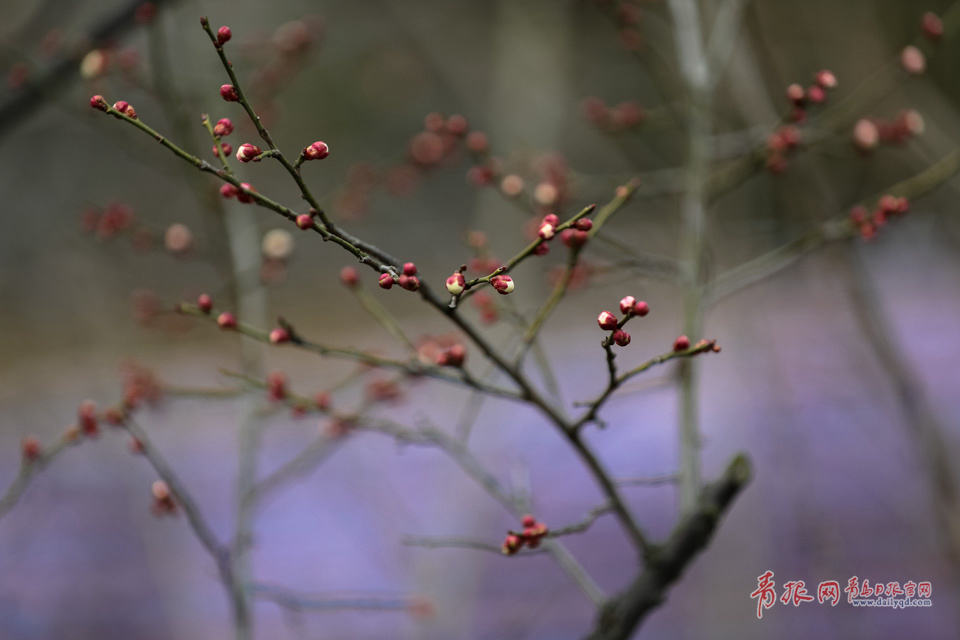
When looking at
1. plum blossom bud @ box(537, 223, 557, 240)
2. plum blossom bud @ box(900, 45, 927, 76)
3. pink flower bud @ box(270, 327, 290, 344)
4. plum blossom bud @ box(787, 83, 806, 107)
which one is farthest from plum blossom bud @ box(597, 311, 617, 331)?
plum blossom bud @ box(900, 45, 927, 76)

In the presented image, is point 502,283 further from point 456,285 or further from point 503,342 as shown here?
point 503,342

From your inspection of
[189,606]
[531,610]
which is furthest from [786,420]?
[189,606]

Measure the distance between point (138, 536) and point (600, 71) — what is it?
4.08 metres

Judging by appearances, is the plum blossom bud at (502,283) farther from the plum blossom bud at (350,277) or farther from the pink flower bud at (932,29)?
the pink flower bud at (932,29)

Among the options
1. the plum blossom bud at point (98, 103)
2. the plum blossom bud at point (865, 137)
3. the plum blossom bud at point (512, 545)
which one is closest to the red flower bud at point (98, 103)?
the plum blossom bud at point (98, 103)

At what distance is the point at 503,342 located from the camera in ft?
4.24

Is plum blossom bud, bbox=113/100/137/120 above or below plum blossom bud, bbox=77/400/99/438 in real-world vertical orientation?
above

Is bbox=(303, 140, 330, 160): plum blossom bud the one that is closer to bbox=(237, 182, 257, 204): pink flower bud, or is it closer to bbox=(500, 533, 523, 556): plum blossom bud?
bbox=(237, 182, 257, 204): pink flower bud

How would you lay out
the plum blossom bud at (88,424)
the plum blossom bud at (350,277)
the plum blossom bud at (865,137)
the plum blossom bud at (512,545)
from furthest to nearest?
the plum blossom bud at (865,137)
the plum blossom bud at (88,424)
the plum blossom bud at (350,277)
the plum blossom bud at (512,545)

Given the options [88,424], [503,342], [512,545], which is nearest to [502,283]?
[512,545]

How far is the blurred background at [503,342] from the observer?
1438 millimetres

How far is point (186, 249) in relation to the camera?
1271 millimetres

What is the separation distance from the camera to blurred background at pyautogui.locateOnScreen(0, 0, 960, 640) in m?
1.44

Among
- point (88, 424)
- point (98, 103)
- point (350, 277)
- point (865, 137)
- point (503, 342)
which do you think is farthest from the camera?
point (503, 342)
